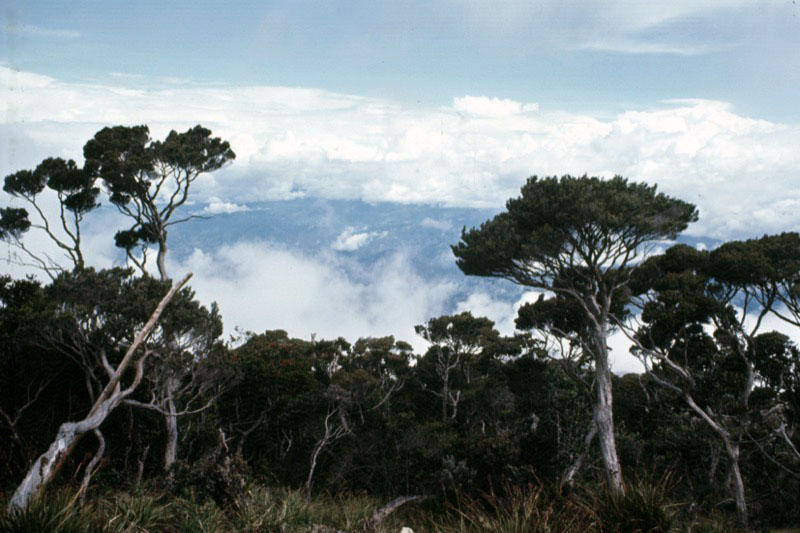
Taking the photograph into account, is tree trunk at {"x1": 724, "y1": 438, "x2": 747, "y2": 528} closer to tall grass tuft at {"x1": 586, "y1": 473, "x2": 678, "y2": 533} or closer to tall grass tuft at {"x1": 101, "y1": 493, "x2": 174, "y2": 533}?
tall grass tuft at {"x1": 586, "y1": 473, "x2": 678, "y2": 533}

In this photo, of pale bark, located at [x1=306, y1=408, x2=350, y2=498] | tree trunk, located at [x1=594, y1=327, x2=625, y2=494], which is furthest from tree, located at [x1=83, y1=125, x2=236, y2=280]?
tree trunk, located at [x1=594, y1=327, x2=625, y2=494]

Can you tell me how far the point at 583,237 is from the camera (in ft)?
59.8

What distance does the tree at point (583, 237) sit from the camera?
57.1ft

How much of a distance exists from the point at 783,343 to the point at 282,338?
80.9 ft

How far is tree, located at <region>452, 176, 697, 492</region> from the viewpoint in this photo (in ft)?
57.1

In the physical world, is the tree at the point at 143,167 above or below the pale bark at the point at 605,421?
above

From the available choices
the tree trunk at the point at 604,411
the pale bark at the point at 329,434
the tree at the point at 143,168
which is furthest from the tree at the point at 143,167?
the tree trunk at the point at 604,411

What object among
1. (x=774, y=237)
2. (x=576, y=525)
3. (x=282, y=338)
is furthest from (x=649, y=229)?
(x=282, y=338)

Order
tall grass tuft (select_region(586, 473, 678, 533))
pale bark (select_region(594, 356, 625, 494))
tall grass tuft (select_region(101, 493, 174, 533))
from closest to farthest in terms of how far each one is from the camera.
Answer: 1. tall grass tuft (select_region(586, 473, 678, 533))
2. tall grass tuft (select_region(101, 493, 174, 533))
3. pale bark (select_region(594, 356, 625, 494))

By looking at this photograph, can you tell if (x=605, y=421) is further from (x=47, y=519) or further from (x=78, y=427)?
(x=47, y=519)

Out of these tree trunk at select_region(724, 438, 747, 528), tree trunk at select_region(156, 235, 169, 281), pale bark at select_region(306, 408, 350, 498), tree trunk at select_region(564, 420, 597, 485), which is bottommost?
pale bark at select_region(306, 408, 350, 498)

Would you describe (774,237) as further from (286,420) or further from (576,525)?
(286,420)

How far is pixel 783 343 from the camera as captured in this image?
16688 mm

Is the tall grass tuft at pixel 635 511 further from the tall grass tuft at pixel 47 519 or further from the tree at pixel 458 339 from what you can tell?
the tree at pixel 458 339
